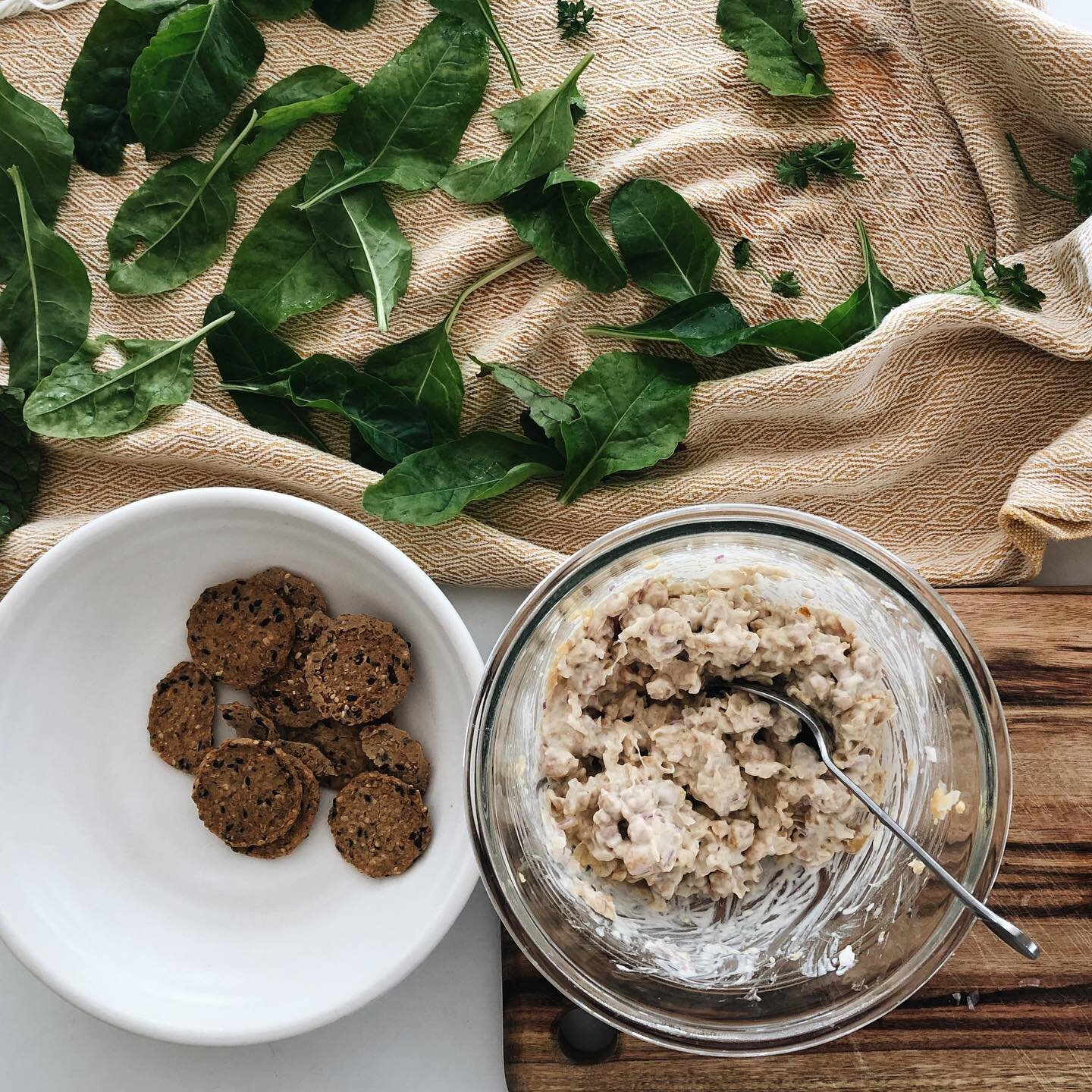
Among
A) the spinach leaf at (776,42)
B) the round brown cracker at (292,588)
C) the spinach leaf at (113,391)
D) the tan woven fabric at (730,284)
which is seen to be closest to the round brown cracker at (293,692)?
the round brown cracker at (292,588)

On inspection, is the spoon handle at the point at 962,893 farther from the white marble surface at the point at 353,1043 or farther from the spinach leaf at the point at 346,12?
the spinach leaf at the point at 346,12

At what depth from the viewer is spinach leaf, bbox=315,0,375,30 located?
129 cm

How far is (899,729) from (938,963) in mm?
223

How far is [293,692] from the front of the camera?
4.13 feet

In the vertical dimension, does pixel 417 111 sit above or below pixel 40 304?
above

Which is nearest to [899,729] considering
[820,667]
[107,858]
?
[820,667]

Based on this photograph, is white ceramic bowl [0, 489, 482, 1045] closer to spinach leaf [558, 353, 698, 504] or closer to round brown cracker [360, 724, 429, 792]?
round brown cracker [360, 724, 429, 792]

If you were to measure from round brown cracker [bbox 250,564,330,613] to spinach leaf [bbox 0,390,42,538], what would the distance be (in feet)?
0.98

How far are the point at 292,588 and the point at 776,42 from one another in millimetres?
854

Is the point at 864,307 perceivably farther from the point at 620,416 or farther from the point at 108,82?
the point at 108,82

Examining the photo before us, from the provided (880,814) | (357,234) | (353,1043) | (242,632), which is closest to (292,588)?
(242,632)

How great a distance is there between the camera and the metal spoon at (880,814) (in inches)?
36.7

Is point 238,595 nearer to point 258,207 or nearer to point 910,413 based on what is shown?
point 258,207

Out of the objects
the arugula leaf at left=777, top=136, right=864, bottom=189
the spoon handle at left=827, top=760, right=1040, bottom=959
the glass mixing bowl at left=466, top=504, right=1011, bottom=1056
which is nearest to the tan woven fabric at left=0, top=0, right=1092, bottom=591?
the arugula leaf at left=777, top=136, right=864, bottom=189
